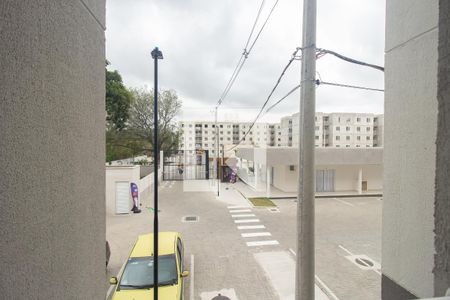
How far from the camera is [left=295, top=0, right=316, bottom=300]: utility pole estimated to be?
11.2ft

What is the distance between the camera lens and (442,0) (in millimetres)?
1304

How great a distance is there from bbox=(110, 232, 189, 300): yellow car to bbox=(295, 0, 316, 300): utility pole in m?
3.24

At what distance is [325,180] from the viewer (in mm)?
20641

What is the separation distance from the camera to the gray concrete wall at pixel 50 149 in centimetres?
91

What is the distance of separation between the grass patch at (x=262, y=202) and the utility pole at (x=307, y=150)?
13.3 m

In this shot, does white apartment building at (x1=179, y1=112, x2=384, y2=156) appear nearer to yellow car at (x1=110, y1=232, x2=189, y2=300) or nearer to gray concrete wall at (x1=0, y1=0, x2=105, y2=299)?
yellow car at (x1=110, y1=232, x2=189, y2=300)

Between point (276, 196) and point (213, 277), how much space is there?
12.4 metres

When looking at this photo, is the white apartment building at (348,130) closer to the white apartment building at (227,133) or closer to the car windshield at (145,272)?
the white apartment building at (227,133)

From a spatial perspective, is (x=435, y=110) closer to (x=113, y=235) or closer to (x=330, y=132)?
(x=113, y=235)

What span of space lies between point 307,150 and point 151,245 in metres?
5.49

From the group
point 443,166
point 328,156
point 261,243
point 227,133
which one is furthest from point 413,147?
point 227,133

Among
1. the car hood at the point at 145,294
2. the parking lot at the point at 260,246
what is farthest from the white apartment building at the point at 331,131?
the car hood at the point at 145,294

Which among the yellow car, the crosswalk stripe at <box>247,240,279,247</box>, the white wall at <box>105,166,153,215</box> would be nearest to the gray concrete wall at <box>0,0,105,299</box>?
the yellow car

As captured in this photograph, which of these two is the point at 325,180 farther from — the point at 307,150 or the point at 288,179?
the point at 307,150
